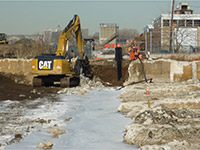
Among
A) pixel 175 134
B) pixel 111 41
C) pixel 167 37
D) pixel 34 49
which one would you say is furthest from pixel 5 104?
pixel 111 41

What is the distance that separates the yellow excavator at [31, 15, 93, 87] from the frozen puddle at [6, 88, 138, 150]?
3549mm

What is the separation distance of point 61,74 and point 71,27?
306cm

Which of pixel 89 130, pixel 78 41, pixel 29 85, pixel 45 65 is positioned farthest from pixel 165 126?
pixel 78 41

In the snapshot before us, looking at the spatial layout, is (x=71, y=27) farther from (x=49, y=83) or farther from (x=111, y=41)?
(x=111, y=41)

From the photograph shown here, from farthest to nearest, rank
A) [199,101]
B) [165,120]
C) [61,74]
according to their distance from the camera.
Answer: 1. [61,74]
2. [199,101]
3. [165,120]

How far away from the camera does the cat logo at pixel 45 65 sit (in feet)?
53.0

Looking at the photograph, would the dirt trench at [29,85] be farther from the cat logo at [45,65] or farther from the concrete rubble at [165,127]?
the concrete rubble at [165,127]

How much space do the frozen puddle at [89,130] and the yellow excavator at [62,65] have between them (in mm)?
3549

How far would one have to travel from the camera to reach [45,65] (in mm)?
16203

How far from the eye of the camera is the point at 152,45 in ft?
99.1

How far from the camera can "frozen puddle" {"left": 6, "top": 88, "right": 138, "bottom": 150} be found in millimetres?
6711

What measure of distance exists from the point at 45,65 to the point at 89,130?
8612 millimetres

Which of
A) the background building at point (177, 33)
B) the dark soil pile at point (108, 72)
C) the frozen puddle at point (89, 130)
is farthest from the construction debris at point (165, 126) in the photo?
the background building at point (177, 33)

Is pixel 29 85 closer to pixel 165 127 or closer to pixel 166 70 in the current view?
pixel 166 70
